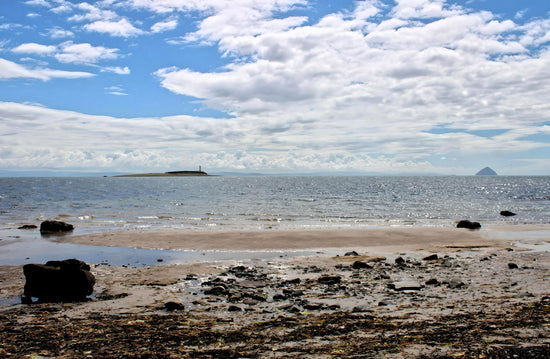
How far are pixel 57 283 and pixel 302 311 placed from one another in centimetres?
719

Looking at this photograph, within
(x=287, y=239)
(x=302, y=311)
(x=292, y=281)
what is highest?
(x=302, y=311)

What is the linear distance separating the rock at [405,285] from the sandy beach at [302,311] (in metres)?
0.03

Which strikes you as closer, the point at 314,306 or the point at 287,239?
the point at 314,306

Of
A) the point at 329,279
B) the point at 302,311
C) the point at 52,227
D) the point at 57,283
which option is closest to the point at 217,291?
the point at 302,311

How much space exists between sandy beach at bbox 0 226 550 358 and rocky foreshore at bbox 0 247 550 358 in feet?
0.10

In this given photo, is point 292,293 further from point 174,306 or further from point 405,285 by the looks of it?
point 405,285

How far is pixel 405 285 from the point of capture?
12.6 metres

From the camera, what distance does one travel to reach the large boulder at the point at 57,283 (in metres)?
11.6

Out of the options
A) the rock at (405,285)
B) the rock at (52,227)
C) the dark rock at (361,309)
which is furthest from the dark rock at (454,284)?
the rock at (52,227)

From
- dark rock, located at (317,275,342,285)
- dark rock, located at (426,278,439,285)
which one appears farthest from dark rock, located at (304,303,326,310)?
dark rock, located at (426,278,439,285)

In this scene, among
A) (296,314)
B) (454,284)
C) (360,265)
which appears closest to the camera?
(296,314)

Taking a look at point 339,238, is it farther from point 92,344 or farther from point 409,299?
point 92,344

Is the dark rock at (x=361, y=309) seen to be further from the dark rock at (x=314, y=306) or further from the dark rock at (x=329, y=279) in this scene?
the dark rock at (x=329, y=279)

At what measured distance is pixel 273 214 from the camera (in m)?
42.8
